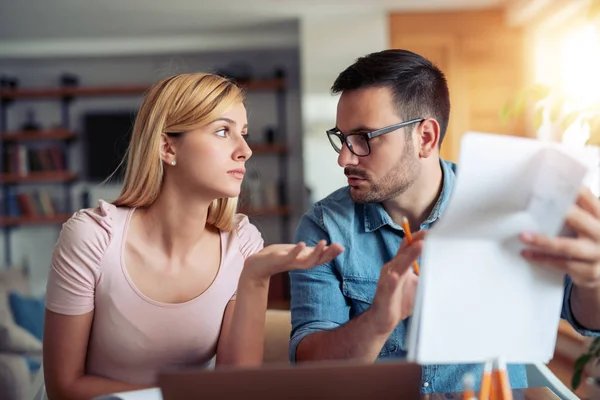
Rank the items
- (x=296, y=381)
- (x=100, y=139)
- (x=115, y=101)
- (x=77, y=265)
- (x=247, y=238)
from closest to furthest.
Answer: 1. (x=296, y=381)
2. (x=77, y=265)
3. (x=247, y=238)
4. (x=100, y=139)
5. (x=115, y=101)

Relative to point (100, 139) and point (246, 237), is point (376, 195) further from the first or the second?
point (100, 139)

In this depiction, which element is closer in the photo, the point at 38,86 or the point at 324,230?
the point at 324,230

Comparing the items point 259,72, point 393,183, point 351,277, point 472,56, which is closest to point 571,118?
point 393,183

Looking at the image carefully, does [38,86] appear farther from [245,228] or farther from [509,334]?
[509,334]

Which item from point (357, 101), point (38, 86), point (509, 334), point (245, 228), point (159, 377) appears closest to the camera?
point (159, 377)

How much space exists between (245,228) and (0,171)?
5789mm

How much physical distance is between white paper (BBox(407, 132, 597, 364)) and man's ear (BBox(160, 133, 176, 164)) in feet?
2.83

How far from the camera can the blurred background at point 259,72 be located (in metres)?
5.20

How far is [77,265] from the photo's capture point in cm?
138

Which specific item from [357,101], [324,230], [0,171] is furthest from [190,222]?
[0,171]

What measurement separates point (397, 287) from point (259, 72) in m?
6.02

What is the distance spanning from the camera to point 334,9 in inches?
211

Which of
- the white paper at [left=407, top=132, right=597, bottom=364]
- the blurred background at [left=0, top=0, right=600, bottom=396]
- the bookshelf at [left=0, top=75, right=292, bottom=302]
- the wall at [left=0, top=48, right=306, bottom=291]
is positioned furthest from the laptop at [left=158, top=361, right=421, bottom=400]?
the wall at [left=0, top=48, right=306, bottom=291]

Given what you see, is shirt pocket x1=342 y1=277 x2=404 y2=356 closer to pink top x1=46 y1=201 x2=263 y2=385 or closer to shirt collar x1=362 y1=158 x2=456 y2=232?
shirt collar x1=362 y1=158 x2=456 y2=232
